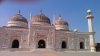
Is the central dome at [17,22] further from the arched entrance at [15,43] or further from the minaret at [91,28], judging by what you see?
the minaret at [91,28]

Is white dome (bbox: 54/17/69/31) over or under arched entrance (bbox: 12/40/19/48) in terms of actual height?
over

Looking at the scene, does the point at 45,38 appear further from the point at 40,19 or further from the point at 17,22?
the point at 17,22

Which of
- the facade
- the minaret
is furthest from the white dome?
the minaret

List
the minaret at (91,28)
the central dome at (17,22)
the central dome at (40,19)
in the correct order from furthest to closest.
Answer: the central dome at (17,22)
the central dome at (40,19)
the minaret at (91,28)

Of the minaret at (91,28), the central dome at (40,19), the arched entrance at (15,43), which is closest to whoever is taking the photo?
the minaret at (91,28)

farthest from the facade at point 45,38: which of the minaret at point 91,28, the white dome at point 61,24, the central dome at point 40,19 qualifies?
the white dome at point 61,24

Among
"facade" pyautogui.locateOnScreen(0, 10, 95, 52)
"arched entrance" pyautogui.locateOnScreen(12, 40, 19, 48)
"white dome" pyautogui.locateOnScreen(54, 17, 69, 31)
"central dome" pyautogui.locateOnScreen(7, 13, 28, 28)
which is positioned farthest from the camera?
"white dome" pyautogui.locateOnScreen(54, 17, 69, 31)

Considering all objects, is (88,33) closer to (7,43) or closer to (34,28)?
(34,28)

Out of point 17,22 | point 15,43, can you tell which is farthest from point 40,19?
→ point 15,43

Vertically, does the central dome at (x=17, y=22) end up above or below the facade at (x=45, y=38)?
above

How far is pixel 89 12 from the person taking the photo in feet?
77.3

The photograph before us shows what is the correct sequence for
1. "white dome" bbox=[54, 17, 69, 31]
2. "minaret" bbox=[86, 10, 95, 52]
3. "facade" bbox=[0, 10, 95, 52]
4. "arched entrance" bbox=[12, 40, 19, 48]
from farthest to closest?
1. "white dome" bbox=[54, 17, 69, 31]
2. "arched entrance" bbox=[12, 40, 19, 48]
3. "minaret" bbox=[86, 10, 95, 52]
4. "facade" bbox=[0, 10, 95, 52]

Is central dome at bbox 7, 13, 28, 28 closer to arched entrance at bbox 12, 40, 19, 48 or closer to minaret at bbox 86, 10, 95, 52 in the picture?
arched entrance at bbox 12, 40, 19, 48

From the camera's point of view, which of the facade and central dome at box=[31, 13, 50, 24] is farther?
central dome at box=[31, 13, 50, 24]
